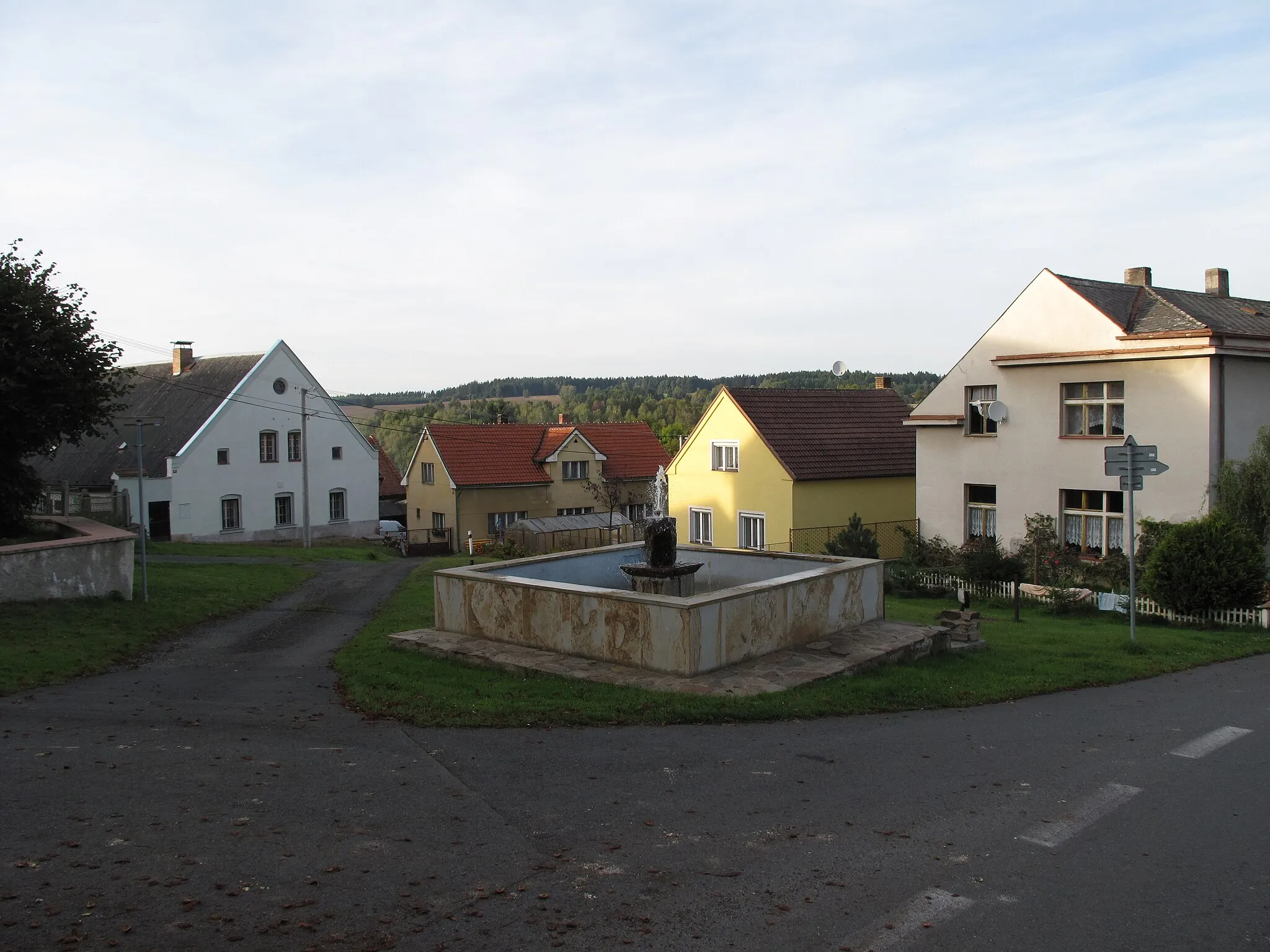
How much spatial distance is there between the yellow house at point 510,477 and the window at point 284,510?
7.46 m

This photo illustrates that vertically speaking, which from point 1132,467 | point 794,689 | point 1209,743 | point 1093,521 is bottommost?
point 1209,743

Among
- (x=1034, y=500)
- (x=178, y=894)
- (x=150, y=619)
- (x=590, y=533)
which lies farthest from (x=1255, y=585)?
(x=590, y=533)

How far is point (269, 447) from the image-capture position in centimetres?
4188

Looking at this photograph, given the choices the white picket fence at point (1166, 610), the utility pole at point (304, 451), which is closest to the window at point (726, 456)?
the white picket fence at point (1166, 610)

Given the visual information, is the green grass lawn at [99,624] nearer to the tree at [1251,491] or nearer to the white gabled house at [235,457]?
the white gabled house at [235,457]

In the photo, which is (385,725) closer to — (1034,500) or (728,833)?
(728,833)

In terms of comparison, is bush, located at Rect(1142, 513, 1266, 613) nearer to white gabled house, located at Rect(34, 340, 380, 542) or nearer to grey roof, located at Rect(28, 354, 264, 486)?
white gabled house, located at Rect(34, 340, 380, 542)

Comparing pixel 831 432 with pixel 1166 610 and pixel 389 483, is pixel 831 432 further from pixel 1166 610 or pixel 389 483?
pixel 389 483

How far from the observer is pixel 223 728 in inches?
380

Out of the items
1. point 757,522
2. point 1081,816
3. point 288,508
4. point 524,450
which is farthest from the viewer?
point 524,450

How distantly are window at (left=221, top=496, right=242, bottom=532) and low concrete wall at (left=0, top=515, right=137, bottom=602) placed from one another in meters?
22.4

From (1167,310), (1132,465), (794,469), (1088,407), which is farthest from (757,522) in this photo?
(1132,465)

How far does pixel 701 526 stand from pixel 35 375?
21237 mm

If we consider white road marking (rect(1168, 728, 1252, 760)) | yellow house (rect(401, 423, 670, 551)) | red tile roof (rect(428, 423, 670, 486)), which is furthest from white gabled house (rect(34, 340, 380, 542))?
white road marking (rect(1168, 728, 1252, 760))
